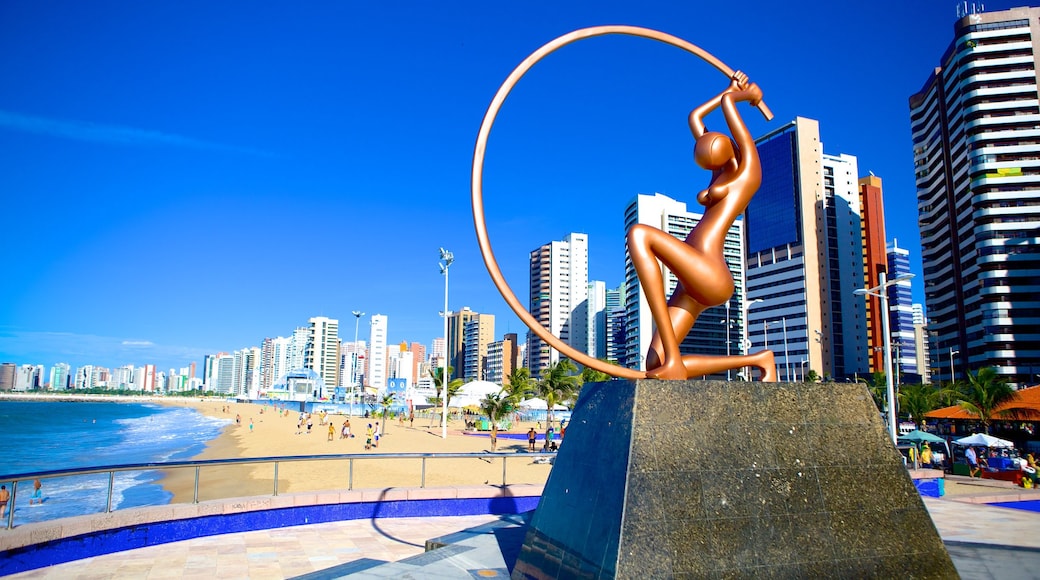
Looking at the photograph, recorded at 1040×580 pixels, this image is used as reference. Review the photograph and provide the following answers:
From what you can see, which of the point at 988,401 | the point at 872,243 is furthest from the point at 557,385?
the point at 872,243

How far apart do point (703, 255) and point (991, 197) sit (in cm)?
8336

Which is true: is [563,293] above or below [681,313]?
above

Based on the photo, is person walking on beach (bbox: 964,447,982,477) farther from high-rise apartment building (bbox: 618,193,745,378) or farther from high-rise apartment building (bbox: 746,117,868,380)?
high-rise apartment building (bbox: 618,193,745,378)

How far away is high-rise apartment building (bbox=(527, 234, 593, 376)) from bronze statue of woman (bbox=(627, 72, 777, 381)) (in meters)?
157

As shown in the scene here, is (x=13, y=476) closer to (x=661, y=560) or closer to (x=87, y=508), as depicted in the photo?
(x=661, y=560)

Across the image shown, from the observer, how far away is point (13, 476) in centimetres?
873

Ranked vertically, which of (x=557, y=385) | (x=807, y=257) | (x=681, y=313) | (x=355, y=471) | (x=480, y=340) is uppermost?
(x=807, y=257)

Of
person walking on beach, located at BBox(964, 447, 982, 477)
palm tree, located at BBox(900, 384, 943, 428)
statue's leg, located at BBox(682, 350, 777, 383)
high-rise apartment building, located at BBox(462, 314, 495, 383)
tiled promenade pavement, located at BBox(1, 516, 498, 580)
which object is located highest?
high-rise apartment building, located at BBox(462, 314, 495, 383)

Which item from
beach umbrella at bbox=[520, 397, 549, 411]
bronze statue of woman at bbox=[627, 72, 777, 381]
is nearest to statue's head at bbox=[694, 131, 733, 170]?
bronze statue of woman at bbox=[627, 72, 777, 381]

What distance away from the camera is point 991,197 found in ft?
247

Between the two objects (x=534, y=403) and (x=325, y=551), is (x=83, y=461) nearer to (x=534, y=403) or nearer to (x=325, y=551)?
(x=534, y=403)

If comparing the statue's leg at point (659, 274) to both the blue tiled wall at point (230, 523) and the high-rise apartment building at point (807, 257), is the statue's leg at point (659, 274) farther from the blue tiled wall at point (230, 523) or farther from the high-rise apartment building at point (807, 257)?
the high-rise apartment building at point (807, 257)

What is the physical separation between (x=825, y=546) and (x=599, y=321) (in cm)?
15806

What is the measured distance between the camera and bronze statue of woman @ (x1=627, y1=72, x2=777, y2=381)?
845 cm
